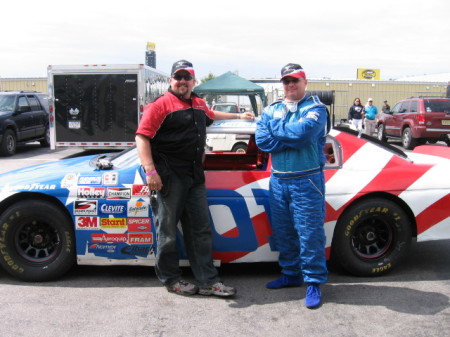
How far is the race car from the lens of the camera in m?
3.65

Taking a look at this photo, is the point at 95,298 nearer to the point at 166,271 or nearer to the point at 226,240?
the point at 166,271

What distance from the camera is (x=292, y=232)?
3.58 m

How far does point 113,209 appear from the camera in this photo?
3.63 metres

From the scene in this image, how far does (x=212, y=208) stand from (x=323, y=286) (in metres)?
1.10

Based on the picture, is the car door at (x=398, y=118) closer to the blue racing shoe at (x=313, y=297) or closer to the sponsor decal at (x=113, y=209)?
Answer: the blue racing shoe at (x=313, y=297)

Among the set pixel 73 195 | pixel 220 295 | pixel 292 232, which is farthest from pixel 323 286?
pixel 73 195

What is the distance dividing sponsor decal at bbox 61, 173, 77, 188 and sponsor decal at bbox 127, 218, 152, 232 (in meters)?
0.53

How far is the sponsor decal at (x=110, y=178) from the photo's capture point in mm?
3656

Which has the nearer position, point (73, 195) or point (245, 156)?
point (73, 195)

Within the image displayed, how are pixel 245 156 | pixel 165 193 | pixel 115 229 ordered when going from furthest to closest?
pixel 245 156
pixel 115 229
pixel 165 193

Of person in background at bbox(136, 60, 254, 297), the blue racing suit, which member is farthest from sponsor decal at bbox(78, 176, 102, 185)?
the blue racing suit

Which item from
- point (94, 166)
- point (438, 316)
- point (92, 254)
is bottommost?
point (438, 316)

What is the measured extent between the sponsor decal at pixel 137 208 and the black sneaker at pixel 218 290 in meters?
0.76

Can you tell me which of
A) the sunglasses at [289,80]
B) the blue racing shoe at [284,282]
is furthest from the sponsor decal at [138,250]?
the sunglasses at [289,80]
